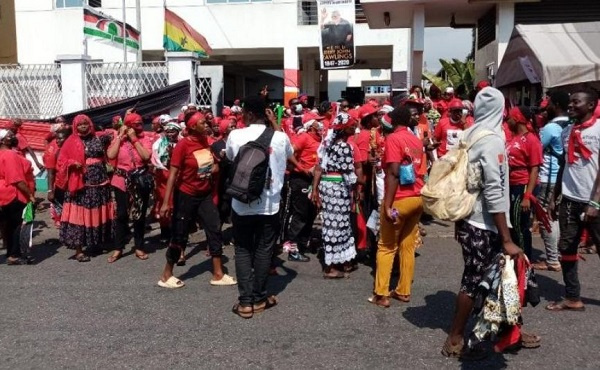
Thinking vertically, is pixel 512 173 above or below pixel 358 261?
above

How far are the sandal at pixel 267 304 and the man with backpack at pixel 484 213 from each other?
1625 mm

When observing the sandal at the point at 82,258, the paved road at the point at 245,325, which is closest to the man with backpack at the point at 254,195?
the paved road at the point at 245,325

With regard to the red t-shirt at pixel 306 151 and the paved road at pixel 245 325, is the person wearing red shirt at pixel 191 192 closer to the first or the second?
the paved road at pixel 245 325

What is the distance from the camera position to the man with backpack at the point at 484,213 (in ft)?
11.5

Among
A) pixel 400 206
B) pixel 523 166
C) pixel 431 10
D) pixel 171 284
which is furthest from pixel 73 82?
pixel 523 166

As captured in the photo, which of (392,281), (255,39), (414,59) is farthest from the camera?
(255,39)

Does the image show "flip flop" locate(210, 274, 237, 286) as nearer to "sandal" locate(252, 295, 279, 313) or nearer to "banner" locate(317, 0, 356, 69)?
"sandal" locate(252, 295, 279, 313)

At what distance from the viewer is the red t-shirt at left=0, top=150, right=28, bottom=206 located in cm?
616

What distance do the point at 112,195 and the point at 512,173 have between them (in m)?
4.66

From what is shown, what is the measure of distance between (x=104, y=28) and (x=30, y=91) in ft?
10.5

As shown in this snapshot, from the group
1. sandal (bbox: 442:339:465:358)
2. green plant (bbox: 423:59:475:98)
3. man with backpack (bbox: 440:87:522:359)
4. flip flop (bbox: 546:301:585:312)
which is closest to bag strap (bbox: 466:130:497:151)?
man with backpack (bbox: 440:87:522:359)

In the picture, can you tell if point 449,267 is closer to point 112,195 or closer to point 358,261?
point 358,261

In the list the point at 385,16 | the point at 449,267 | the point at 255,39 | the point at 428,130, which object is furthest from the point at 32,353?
the point at 255,39

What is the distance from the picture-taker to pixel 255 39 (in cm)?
2286
